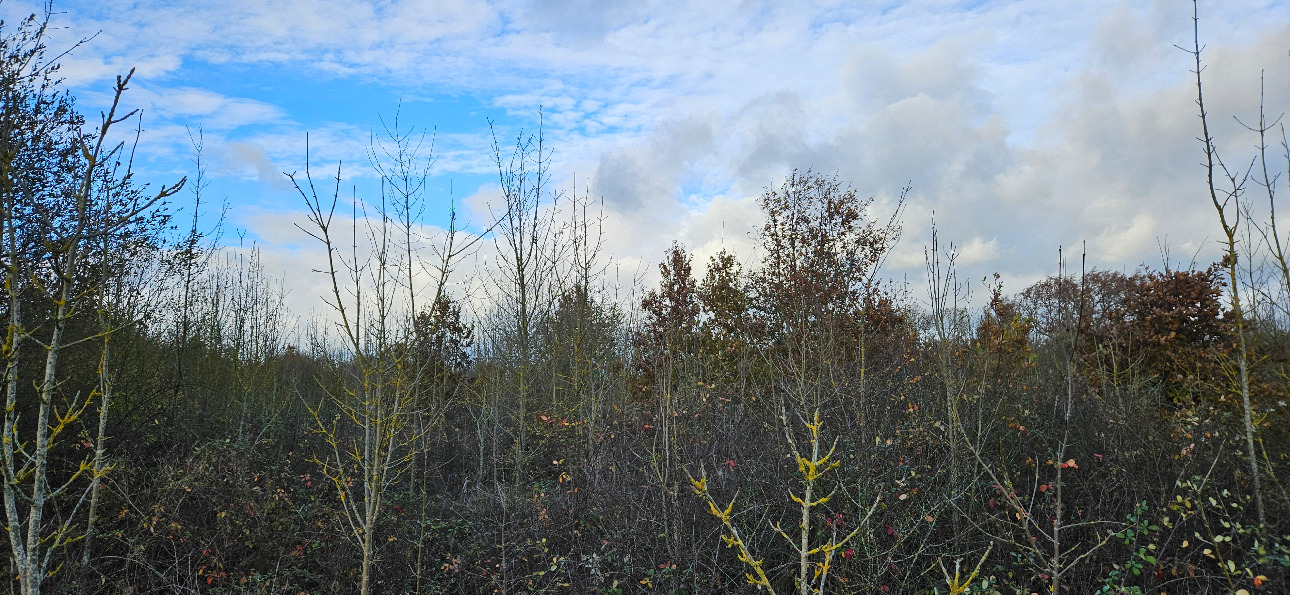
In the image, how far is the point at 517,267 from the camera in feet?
27.6

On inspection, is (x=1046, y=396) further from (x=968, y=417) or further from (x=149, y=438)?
(x=149, y=438)

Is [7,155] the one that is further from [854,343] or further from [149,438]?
[854,343]

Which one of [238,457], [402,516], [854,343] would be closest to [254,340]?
[238,457]

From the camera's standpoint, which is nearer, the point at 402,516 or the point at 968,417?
the point at 968,417

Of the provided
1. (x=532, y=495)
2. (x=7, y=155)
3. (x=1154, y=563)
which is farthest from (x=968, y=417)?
(x=7, y=155)

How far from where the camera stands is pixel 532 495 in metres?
7.25

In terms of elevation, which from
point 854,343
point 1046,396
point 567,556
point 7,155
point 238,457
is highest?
point 7,155

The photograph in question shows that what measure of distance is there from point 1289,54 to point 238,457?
10.4m

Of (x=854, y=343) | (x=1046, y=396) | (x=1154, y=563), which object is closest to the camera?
(x=1154, y=563)

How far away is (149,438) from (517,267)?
4.37 metres

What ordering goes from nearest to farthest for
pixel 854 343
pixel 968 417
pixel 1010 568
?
pixel 1010 568, pixel 968 417, pixel 854 343

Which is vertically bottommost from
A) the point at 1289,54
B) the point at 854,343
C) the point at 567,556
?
the point at 567,556

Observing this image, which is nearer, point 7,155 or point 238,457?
point 7,155

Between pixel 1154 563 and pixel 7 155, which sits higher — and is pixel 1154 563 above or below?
below
